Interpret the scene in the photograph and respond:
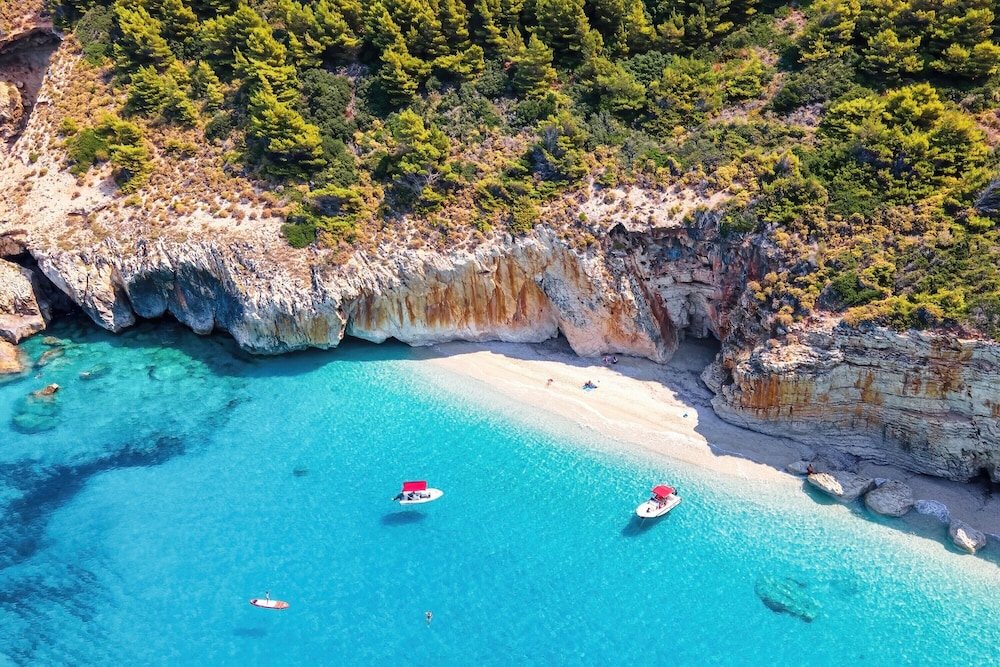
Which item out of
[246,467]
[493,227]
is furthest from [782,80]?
[246,467]

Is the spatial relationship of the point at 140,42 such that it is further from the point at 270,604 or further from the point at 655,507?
the point at 655,507

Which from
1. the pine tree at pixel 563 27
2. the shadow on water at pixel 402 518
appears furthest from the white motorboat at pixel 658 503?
the pine tree at pixel 563 27

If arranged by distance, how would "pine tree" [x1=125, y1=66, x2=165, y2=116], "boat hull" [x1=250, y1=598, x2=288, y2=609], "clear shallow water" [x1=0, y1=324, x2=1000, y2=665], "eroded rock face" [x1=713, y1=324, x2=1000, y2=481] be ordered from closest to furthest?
"clear shallow water" [x1=0, y1=324, x2=1000, y2=665] < "boat hull" [x1=250, y1=598, x2=288, y2=609] < "eroded rock face" [x1=713, y1=324, x2=1000, y2=481] < "pine tree" [x1=125, y1=66, x2=165, y2=116]

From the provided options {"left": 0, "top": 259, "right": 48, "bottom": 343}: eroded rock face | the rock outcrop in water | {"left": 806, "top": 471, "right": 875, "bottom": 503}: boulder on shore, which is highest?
{"left": 0, "top": 259, "right": 48, "bottom": 343}: eroded rock face

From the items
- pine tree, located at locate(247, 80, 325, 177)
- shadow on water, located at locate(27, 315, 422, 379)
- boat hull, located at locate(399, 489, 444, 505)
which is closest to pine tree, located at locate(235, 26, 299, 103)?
pine tree, located at locate(247, 80, 325, 177)

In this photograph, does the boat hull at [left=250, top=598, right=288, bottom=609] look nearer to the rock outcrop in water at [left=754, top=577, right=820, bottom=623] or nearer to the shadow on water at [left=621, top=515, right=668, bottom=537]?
the shadow on water at [left=621, top=515, right=668, bottom=537]

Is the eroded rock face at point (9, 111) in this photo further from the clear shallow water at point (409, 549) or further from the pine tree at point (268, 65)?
the clear shallow water at point (409, 549)
